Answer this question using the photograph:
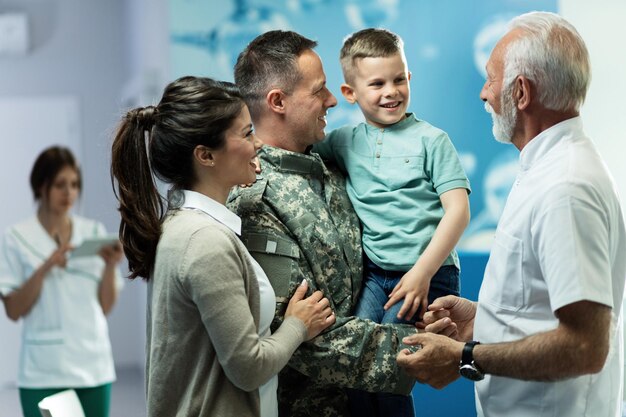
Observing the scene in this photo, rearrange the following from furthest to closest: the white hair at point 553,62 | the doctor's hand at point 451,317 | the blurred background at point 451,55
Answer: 1. the blurred background at point 451,55
2. the doctor's hand at point 451,317
3. the white hair at point 553,62

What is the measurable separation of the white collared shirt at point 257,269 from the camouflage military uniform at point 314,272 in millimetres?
98

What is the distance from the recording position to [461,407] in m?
4.40

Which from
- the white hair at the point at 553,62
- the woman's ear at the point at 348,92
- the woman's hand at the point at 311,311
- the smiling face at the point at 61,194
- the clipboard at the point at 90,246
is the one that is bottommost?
the clipboard at the point at 90,246

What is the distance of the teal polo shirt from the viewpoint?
88.5 inches

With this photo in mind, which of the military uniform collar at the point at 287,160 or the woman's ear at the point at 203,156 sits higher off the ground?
the woman's ear at the point at 203,156

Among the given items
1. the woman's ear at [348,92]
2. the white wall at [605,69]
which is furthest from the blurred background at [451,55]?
the woman's ear at [348,92]

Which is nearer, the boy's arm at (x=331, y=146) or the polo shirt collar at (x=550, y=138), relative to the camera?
the polo shirt collar at (x=550, y=138)

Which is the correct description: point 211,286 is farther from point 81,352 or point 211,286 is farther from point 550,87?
point 81,352

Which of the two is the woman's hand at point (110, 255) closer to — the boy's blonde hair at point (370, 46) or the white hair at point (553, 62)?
the boy's blonde hair at point (370, 46)

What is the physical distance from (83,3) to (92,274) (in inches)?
146

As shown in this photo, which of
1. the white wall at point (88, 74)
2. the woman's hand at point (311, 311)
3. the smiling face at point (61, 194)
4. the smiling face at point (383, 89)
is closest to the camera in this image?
the woman's hand at point (311, 311)

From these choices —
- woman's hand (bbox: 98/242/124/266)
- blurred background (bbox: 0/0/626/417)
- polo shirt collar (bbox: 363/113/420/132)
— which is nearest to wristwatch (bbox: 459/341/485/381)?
polo shirt collar (bbox: 363/113/420/132)

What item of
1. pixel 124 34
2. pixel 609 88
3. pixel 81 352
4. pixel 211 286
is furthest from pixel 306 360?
pixel 124 34

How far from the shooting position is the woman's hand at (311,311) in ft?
6.57
